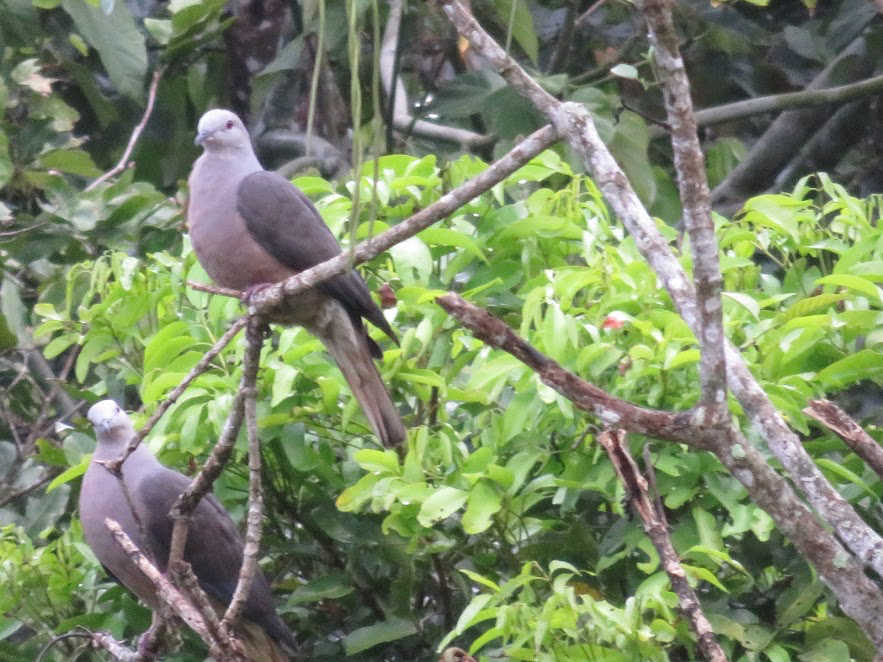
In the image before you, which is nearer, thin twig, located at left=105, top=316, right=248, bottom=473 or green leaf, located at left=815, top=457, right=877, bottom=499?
thin twig, located at left=105, top=316, right=248, bottom=473

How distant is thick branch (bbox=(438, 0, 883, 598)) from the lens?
2.21m

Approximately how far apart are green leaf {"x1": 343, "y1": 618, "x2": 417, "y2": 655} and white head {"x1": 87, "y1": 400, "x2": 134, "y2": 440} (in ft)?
3.30

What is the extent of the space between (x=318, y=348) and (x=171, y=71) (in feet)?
8.53

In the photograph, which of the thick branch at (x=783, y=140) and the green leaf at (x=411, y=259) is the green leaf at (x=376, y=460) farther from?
the thick branch at (x=783, y=140)

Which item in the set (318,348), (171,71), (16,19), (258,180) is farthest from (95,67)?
(318,348)

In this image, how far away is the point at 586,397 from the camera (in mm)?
2201

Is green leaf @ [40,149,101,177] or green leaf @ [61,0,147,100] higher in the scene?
green leaf @ [61,0,147,100]

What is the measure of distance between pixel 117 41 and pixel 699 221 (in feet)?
10.5

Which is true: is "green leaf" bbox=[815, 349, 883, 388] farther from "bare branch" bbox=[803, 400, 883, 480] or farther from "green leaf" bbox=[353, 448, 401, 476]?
"green leaf" bbox=[353, 448, 401, 476]

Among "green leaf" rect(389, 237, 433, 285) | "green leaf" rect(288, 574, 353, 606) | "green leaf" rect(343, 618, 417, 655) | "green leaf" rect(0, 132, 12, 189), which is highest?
"green leaf" rect(389, 237, 433, 285)

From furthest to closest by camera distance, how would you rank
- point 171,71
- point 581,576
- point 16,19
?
1. point 171,71
2. point 16,19
3. point 581,576

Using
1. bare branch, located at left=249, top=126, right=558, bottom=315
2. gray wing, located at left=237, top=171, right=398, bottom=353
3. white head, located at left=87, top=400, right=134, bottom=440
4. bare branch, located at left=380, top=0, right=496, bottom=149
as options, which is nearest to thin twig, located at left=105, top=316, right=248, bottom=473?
bare branch, located at left=249, top=126, right=558, bottom=315

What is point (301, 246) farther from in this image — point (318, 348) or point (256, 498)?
point (256, 498)

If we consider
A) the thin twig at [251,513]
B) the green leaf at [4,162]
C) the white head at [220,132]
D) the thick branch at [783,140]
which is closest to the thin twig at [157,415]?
the thin twig at [251,513]
